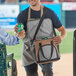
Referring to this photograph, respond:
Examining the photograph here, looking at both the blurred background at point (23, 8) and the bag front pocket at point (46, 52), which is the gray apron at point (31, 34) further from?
the blurred background at point (23, 8)

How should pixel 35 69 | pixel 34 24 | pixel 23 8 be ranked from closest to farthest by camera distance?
1. pixel 34 24
2. pixel 35 69
3. pixel 23 8

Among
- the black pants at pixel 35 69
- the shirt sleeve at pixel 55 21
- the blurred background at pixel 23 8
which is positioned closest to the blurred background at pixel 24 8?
the blurred background at pixel 23 8

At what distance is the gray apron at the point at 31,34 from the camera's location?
3.47 m

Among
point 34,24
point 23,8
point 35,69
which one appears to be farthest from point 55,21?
point 23,8

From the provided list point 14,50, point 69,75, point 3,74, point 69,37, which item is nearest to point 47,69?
point 3,74

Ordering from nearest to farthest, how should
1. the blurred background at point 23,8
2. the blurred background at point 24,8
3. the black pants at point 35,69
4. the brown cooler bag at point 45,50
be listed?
the brown cooler bag at point 45,50
the black pants at point 35,69
the blurred background at point 24,8
the blurred background at point 23,8

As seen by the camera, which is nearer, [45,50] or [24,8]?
[45,50]

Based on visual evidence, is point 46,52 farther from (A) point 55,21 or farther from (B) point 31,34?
(A) point 55,21

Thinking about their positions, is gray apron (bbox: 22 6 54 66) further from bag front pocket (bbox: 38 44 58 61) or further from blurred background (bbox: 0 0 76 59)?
blurred background (bbox: 0 0 76 59)

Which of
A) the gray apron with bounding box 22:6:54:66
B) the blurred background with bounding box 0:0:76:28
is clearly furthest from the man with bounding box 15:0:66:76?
the blurred background with bounding box 0:0:76:28

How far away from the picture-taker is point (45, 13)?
348 cm

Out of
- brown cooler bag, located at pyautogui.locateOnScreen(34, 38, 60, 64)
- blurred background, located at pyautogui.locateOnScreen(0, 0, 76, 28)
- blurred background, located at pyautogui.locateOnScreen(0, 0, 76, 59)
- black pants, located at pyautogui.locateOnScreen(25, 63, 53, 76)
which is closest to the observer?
brown cooler bag, located at pyautogui.locateOnScreen(34, 38, 60, 64)

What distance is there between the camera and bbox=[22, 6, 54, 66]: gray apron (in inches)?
137

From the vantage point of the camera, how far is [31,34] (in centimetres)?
350
